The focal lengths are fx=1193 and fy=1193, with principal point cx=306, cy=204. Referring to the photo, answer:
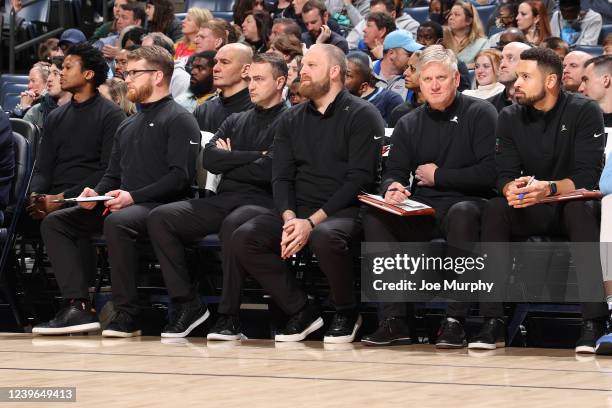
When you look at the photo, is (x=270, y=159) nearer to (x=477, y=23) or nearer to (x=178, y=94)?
(x=178, y=94)

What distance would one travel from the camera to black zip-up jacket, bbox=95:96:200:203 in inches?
263

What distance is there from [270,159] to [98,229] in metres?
1.07

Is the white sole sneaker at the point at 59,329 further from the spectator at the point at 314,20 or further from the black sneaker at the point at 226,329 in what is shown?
the spectator at the point at 314,20

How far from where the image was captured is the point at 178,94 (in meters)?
9.05

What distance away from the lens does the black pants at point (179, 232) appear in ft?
20.9

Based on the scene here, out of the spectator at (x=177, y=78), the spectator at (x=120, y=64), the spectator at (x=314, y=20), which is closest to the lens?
the spectator at (x=177, y=78)

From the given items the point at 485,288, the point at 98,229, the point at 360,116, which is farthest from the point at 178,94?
the point at 485,288

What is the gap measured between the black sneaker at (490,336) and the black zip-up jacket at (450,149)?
2.41 feet

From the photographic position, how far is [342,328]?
6.06 m

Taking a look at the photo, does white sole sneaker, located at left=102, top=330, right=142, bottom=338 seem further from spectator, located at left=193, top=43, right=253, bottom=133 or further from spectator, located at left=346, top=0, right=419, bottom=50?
spectator, located at left=346, top=0, right=419, bottom=50

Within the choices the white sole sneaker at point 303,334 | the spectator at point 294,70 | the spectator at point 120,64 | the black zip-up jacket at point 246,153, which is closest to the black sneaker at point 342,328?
the white sole sneaker at point 303,334

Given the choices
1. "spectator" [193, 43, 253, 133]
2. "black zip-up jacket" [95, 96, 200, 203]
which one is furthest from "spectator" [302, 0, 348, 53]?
"black zip-up jacket" [95, 96, 200, 203]

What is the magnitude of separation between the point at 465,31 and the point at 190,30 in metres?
2.42

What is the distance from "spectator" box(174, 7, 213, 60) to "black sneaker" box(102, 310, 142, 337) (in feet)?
14.1
